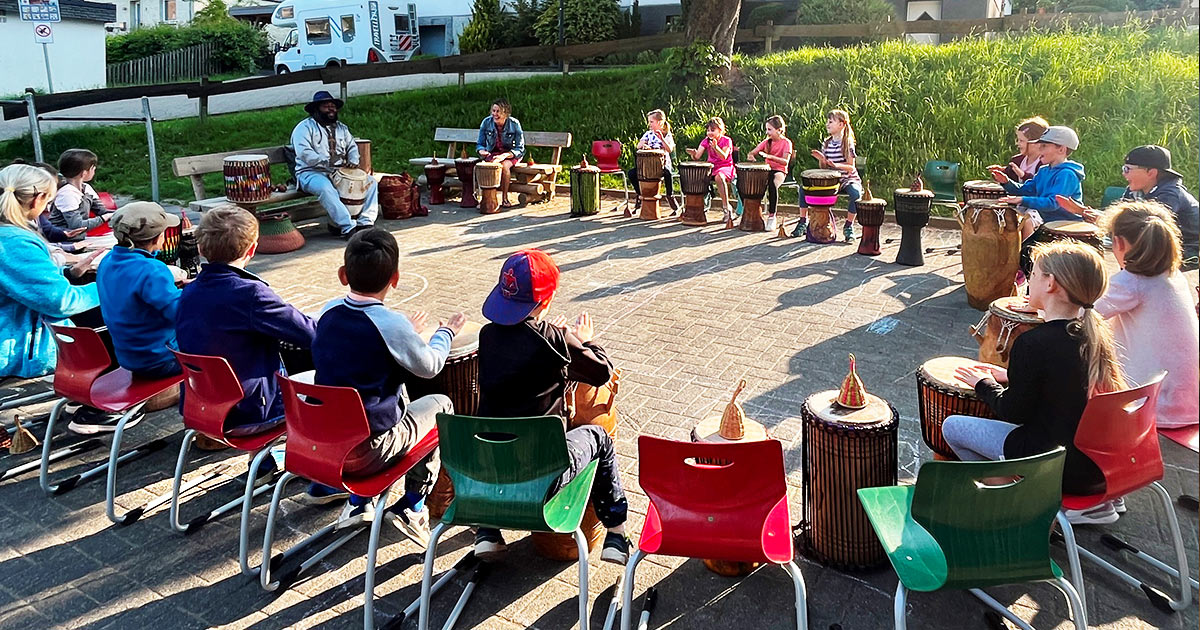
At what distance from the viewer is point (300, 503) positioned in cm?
426

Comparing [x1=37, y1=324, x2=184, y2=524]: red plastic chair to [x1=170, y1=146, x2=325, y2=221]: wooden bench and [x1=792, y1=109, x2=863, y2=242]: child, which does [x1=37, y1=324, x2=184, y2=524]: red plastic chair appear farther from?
[x1=792, y1=109, x2=863, y2=242]: child

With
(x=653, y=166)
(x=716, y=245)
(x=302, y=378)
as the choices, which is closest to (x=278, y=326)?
(x=302, y=378)

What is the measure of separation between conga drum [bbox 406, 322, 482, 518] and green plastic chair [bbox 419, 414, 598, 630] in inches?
39.0

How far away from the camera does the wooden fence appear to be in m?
31.4

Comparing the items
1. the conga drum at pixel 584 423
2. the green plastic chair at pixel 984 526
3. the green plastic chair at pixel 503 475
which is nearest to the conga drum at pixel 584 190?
the conga drum at pixel 584 423

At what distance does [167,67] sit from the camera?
32.2 m

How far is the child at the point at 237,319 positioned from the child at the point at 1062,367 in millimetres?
3007

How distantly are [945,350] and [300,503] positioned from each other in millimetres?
4534

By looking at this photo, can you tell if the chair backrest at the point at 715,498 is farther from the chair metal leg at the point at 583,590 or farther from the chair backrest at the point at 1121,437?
the chair backrest at the point at 1121,437

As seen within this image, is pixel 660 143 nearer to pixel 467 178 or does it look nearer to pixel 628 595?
pixel 467 178

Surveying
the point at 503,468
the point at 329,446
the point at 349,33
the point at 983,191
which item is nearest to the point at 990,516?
the point at 503,468

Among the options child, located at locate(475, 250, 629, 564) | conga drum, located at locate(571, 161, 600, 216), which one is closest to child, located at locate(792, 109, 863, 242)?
conga drum, located at locate(571, 161, 600, 216)

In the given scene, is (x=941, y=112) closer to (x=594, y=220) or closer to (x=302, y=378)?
(x=594, y=220)

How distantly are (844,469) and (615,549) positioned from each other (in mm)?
999
